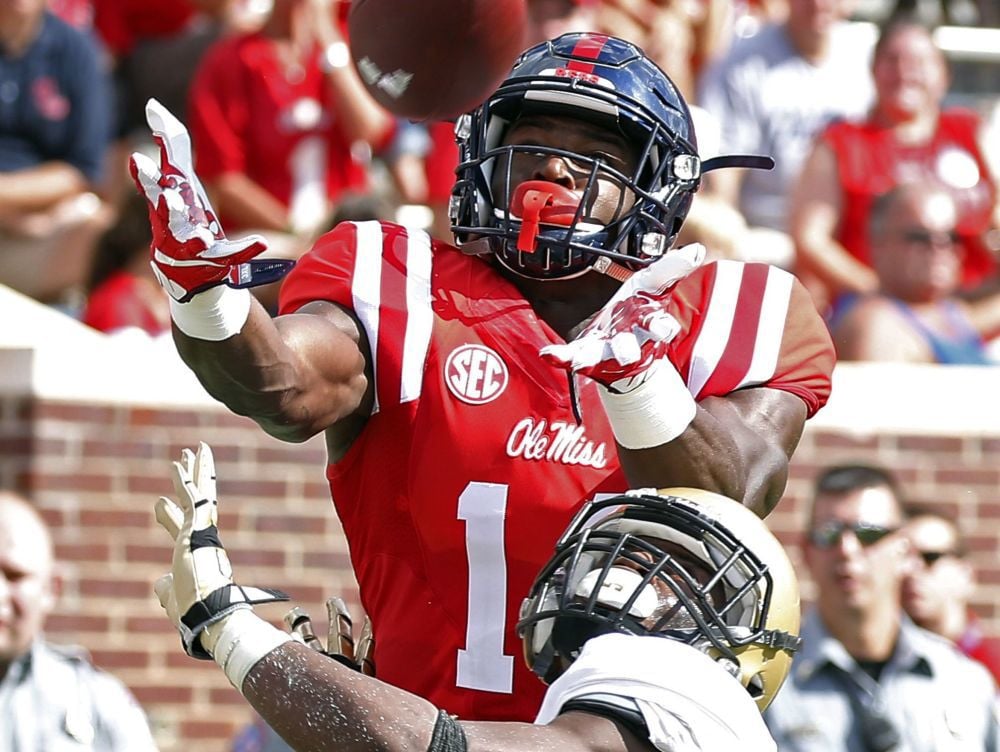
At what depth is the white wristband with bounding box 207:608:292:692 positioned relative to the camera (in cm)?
276

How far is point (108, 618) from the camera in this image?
6.52m

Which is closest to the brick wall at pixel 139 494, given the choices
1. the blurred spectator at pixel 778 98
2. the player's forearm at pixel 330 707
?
the blurred spectator at pixel 778 98

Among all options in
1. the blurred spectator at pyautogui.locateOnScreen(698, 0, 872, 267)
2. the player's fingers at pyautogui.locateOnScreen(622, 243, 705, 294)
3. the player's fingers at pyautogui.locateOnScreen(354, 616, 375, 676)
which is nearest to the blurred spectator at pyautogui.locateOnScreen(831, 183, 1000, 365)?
the blurred spectator at pyautogui.locateOnScreen(698, 0, 872, 267)

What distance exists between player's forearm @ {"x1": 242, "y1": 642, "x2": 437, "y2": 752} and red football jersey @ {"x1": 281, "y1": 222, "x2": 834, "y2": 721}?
0.65 m

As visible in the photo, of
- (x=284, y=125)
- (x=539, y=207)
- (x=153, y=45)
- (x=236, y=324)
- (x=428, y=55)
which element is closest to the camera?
(x=236, y=324)

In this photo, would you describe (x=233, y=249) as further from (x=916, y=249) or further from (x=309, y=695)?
(x=916, y=249)

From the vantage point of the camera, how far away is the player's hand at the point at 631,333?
3010mm

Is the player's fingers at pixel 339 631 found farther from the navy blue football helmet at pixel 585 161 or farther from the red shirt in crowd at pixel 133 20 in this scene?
the red shirt in crowd at pixel 133 20

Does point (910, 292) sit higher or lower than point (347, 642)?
higher

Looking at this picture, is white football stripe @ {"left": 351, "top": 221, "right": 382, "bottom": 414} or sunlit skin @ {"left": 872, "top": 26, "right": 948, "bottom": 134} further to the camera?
sunlit skin @ {"left": 872, "top": 26, "right": 948, "bottom": 134}

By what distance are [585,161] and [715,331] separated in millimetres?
382

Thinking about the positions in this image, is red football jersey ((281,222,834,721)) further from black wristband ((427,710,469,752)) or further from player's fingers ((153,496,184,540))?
black wristband ((427,710,469,752))

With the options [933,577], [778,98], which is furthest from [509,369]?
[778,98]

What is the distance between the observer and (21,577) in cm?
544
